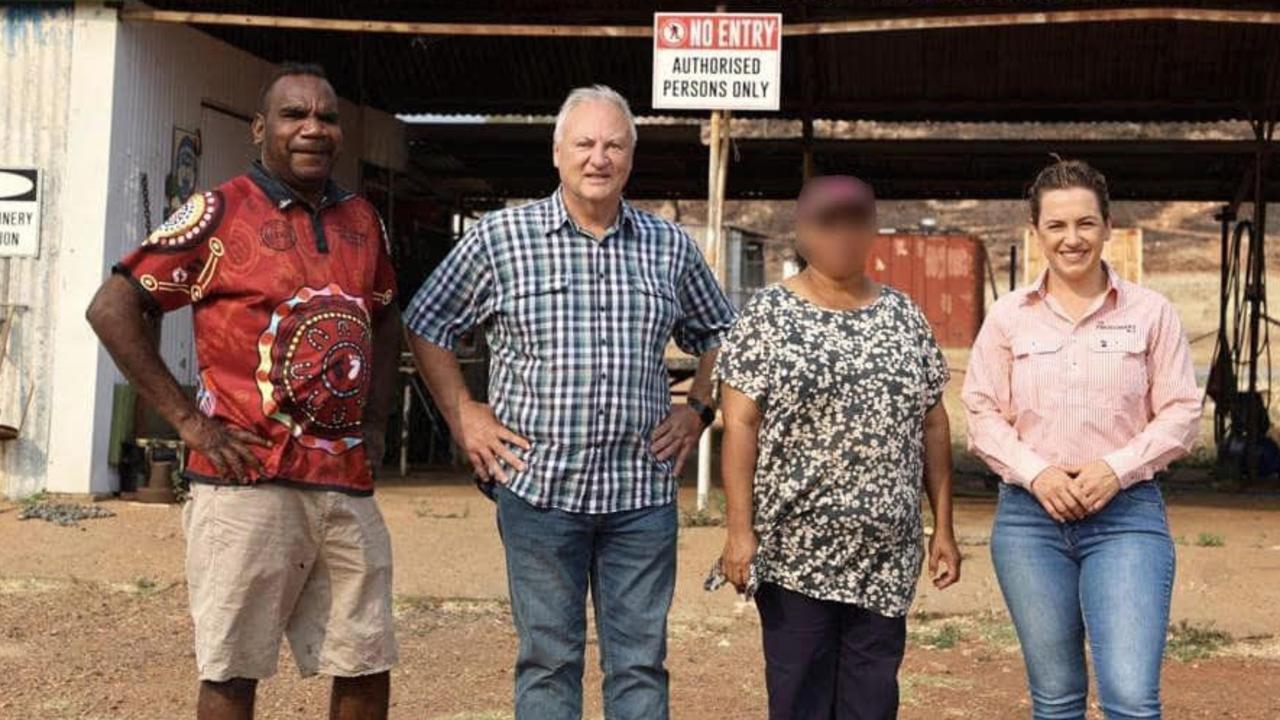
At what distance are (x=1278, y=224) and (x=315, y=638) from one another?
47.1 m

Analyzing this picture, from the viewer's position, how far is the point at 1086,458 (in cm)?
427

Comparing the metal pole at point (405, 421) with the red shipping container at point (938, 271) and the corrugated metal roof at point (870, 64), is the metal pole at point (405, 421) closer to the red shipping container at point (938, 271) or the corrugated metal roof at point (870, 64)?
the corrugated metal roof at point (870, 64)

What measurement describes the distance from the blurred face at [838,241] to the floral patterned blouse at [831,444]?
3.9 inches

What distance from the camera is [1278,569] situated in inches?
362

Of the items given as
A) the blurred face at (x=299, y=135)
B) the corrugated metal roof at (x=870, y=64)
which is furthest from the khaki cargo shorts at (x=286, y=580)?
the corrugated metal roof at (x=870, y=64)

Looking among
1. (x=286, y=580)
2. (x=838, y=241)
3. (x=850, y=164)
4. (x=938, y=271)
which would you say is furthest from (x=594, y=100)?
(x=938, y=271)

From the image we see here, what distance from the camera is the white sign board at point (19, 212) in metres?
10.7

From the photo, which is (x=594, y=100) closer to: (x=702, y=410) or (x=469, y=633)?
(x=702, y=410)

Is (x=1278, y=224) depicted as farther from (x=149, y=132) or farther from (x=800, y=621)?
(x=800, y=621)

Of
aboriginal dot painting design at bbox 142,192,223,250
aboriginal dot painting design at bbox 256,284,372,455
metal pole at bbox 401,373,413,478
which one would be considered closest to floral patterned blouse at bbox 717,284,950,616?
aboriginal dot painting design at bbox 256,284,372,455

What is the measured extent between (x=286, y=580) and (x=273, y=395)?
1.49 ft

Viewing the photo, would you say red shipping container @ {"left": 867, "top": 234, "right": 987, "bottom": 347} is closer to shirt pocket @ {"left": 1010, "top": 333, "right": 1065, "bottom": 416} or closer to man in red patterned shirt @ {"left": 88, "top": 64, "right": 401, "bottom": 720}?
shirt pocket @ {"left": 1010, "top": 333, "right": 1065, "bottom": 416}

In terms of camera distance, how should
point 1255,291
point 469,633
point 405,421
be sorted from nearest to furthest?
point 469,633, point 405,421, point 1255,291

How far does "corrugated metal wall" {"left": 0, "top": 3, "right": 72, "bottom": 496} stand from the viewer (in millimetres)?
10734
